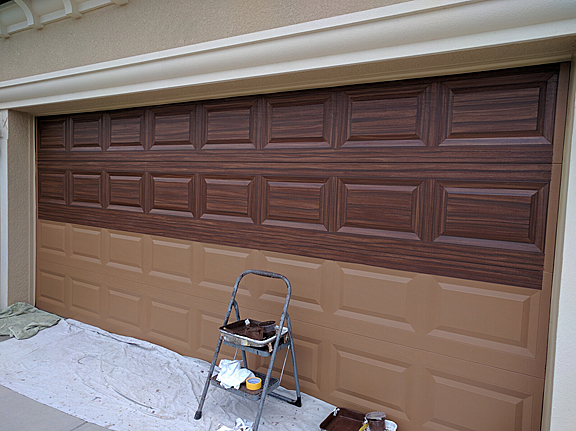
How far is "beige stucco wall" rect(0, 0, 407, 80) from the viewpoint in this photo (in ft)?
8.71

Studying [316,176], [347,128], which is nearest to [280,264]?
[316,176]

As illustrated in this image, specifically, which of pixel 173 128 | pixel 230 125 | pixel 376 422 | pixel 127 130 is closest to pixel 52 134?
pixel 127 130

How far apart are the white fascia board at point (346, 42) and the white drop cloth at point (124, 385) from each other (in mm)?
2447

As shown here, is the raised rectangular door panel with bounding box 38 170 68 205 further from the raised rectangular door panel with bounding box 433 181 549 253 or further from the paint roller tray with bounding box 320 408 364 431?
the raised rectangular door panel with bounding box 433 181 549 253

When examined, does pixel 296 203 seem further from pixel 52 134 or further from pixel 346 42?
pixel 52 134

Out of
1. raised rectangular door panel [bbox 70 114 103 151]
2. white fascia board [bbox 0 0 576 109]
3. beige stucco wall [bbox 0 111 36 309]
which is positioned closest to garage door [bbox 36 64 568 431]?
raised rectangular door panel [bbox 70 114 103 151]

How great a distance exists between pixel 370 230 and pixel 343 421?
52.5 inches

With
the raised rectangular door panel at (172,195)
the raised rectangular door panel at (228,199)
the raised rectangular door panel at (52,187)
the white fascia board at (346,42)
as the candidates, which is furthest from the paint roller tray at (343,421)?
the raised rectangular door panel at (52,187)

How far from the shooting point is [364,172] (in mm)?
2877

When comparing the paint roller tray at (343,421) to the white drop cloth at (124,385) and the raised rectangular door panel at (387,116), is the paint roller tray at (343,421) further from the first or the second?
the raised rectangular door panel at (387,116)

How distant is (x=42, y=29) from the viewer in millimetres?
4164

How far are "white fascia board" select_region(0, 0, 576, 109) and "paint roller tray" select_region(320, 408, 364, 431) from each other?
2354mm

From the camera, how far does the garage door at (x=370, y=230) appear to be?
7.80 ft

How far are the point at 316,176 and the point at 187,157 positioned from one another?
137cm
